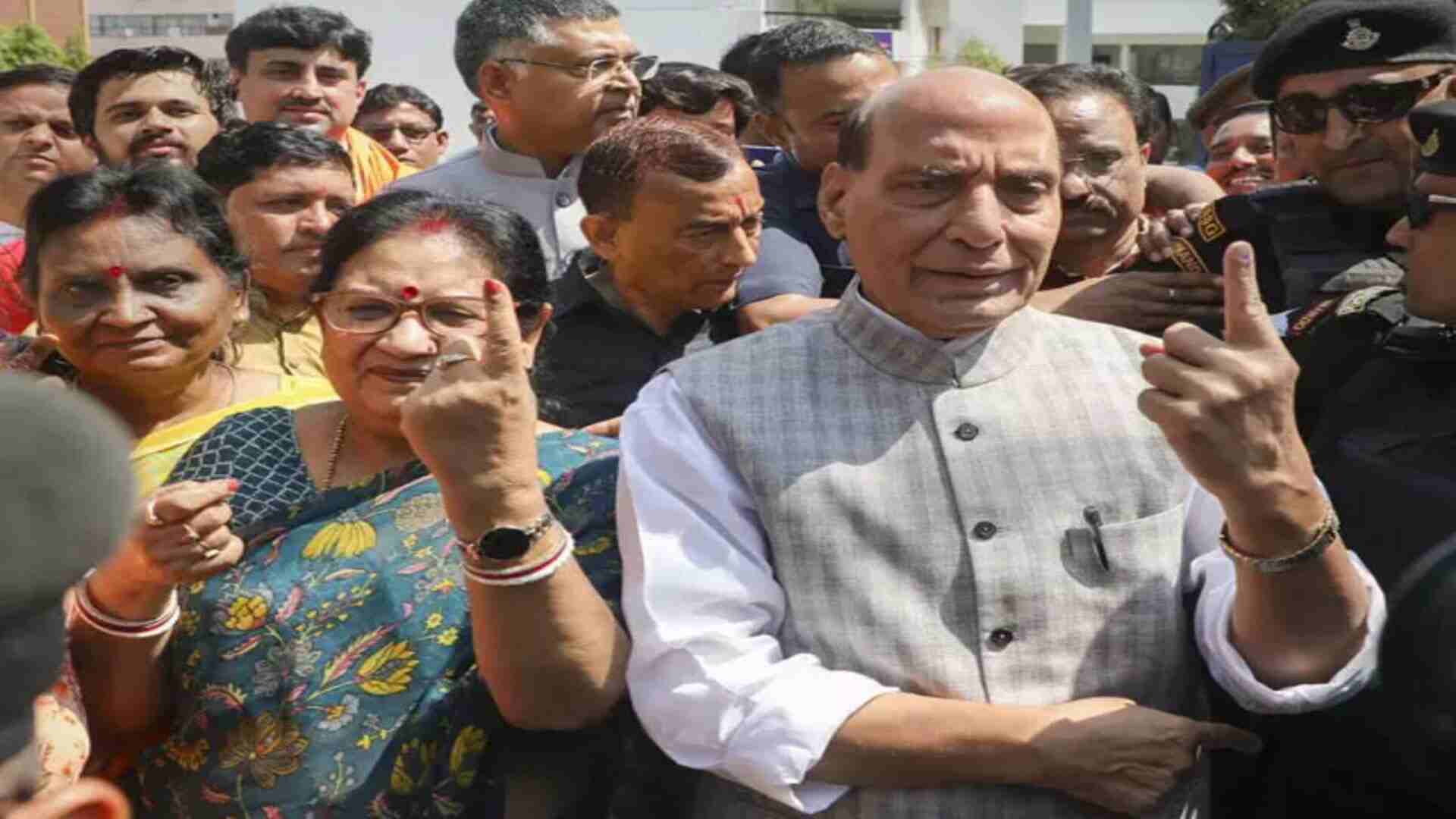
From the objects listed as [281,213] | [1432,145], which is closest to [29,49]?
[281,213]

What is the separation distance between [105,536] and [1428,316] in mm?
1850

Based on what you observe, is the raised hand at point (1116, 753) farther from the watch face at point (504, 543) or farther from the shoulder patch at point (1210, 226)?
the shoulder patch at point (1210, 226)

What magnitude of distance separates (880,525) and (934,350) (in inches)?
11.0

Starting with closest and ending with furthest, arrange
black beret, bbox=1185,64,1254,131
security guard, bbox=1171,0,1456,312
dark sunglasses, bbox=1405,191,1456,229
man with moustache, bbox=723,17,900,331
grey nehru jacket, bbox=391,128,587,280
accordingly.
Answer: dark sunglasses, bbox=1405,191,1456,229 < security guard, bbox=1171,0,1456,312 < man with moustache, bbox=723,17,900,331 < grey nehru jacket, bbox=391,128,587,280 < black beret, bbox=1185,64,1254,131

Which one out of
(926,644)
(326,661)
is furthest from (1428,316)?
(326,661)

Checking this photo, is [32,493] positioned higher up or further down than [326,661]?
higher up

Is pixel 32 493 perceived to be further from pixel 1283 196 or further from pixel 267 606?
pixel 1283 196

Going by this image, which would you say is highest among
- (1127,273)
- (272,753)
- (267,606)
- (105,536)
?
(105,536)

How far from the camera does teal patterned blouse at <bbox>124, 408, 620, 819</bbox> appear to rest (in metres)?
2.42

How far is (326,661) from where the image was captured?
96.4 inches

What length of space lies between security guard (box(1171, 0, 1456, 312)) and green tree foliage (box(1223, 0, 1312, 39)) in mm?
11791

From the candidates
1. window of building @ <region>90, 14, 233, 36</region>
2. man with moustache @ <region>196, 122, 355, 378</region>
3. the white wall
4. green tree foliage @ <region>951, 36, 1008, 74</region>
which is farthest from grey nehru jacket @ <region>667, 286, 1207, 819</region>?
the white wall

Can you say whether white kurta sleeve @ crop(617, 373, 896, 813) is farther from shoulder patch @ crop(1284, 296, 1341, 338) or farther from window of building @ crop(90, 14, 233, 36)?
window of building @ crop(90, 14, 233, 36)

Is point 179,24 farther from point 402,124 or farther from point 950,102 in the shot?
point 950,102
